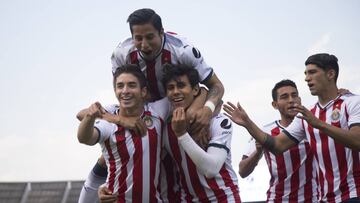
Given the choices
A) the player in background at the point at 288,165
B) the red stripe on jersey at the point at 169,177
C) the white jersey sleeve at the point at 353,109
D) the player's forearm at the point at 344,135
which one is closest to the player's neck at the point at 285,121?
the player in background at the point at 288,165

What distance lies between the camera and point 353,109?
541 cm

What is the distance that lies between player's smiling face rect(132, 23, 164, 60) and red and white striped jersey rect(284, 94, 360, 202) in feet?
6.91

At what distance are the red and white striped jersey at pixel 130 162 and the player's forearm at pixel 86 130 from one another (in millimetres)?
180

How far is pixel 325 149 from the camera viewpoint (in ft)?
18.4

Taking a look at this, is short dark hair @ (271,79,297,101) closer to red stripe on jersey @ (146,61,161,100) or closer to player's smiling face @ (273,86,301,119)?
player's smiling face @ (273,86,301,119)

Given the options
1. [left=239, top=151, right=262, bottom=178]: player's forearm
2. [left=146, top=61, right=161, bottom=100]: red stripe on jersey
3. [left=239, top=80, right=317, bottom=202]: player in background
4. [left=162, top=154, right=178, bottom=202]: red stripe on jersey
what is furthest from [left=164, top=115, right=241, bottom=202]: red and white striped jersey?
[left=239, top=151, right=262, bottom=178]: player's forearm

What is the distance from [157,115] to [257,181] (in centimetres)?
2351

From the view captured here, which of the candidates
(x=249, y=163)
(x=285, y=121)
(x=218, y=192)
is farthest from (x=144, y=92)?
(x=285, y=121)

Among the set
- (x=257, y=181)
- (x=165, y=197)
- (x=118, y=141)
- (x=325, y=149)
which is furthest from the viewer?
(x=257, y=181)

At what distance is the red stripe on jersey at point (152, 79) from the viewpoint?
16.9ft

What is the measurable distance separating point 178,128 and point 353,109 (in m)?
2.02

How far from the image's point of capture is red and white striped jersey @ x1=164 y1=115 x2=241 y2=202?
4.91 metres

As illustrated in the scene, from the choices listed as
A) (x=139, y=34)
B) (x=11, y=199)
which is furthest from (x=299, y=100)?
(x=11, y=199)

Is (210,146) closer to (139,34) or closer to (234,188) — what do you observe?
(234,188)
